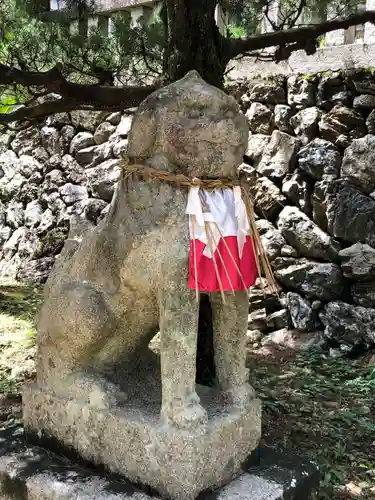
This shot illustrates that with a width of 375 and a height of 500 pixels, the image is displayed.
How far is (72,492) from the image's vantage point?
5.25 feet

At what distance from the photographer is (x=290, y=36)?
3.10 meters

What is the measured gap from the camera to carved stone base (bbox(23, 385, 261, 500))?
1521 millimetres

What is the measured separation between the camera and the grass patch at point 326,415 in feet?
8.20

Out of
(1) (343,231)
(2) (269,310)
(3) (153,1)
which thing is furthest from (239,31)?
(2) (269,310)

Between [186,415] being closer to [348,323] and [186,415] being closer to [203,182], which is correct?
[203,182]

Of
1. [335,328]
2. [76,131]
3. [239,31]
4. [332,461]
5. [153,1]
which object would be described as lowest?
[332,461]

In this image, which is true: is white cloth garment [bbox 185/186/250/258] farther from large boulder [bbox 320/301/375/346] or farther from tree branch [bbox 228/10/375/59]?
large boulder [bbox 320/301/375/346]

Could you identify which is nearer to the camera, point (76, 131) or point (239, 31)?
point (239, 31)

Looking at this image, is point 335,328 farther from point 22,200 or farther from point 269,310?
point 22,200

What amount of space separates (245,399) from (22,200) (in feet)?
17.2

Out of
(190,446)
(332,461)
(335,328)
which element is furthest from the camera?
(335,328)

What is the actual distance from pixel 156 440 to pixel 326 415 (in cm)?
173

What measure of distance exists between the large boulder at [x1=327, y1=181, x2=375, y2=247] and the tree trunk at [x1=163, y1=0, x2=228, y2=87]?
1.60 m

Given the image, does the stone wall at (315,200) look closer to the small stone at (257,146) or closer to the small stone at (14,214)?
the small stone at (257,146)
